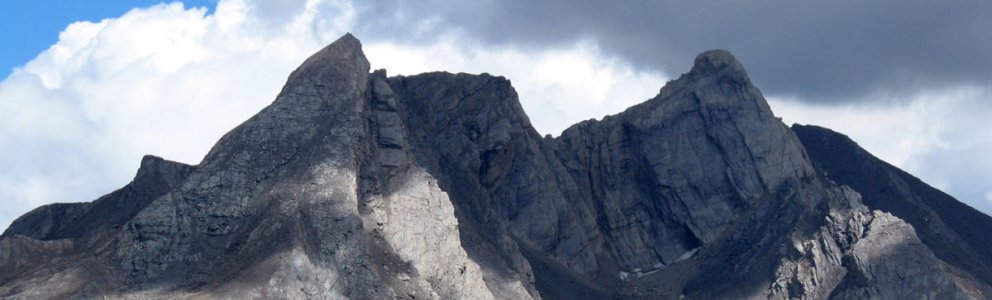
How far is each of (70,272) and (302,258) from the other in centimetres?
2044

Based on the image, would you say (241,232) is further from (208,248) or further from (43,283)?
(43,283)

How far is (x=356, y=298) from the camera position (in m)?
196

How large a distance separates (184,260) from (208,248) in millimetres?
2758

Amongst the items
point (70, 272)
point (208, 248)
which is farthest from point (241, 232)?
point (70, 272)

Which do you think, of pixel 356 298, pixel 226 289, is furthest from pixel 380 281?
pixel 226 289

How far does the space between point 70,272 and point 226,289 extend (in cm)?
1532

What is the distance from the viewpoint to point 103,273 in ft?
636

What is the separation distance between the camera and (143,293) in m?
192

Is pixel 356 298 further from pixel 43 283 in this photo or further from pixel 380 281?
pixel 43 283

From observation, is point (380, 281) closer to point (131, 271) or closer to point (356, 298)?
point (356, 298)

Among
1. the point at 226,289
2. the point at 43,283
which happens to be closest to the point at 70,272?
the point at 43,283

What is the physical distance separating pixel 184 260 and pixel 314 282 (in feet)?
41.4

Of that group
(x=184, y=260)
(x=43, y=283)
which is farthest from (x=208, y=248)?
(x=43, y=283)

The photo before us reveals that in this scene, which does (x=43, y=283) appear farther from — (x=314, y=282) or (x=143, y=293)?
(x=314, y=282)
